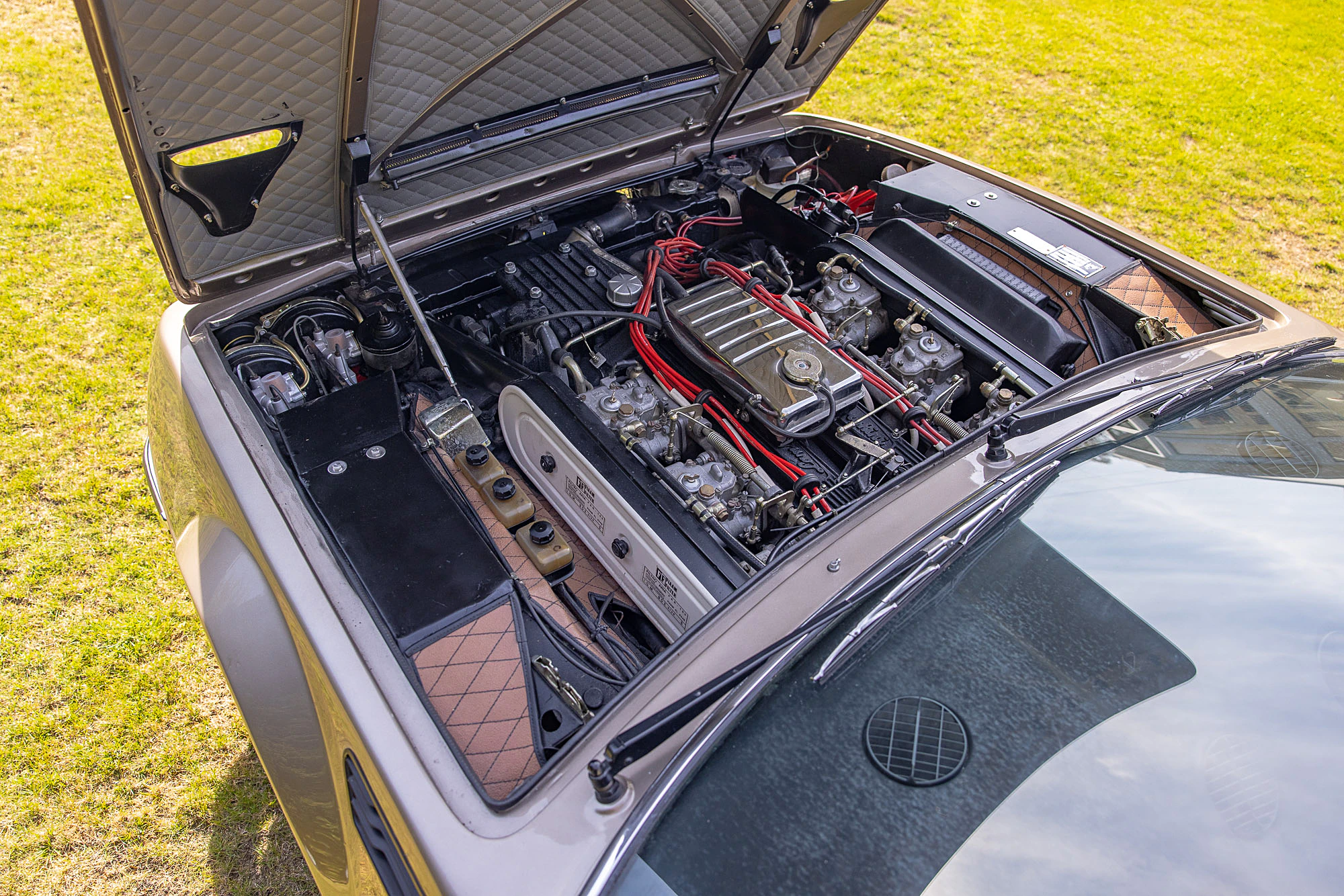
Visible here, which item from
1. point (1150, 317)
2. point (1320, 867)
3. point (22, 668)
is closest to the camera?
point (1320, 867)

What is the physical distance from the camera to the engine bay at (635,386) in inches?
66.7

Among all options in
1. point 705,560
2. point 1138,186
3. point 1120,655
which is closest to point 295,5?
point 705,560

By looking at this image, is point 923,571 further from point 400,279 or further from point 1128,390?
point 400,279

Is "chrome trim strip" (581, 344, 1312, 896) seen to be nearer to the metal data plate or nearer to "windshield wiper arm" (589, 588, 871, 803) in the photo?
"windshield wiper arm" (589, 588, 871, 803)

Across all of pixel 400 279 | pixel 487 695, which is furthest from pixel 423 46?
pixel 487 695

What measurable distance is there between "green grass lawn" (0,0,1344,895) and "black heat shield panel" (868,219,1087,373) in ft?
8.32

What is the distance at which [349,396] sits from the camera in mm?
2053

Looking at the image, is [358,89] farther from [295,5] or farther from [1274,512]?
[1274,512]

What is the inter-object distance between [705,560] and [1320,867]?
1.08 m

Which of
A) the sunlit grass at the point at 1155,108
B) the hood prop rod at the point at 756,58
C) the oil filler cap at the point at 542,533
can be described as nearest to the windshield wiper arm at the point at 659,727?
the oil filler cap at the point at 542,533

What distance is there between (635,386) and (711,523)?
0.54 meters

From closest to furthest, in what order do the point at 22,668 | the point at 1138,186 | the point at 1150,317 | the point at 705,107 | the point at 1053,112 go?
the point at 1150,317 < the point at 22,668 < the point at 705,107 < the point at 1138,186 < the point at 1053,112

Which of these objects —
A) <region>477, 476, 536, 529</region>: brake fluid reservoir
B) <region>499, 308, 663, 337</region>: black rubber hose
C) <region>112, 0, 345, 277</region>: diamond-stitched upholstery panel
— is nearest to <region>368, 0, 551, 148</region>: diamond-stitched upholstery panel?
<region>112, 0, 345, 277</region>: diamond-stitched upholstery panel

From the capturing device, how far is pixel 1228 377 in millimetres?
1830
